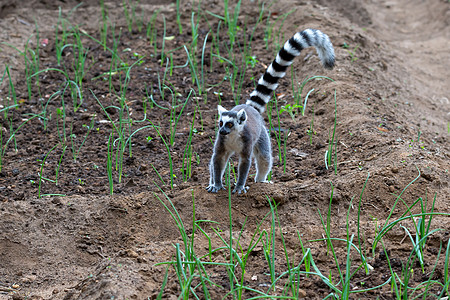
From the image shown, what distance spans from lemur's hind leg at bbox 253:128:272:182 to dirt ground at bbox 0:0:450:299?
0.23 m

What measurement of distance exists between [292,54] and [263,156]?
1136 millimetres

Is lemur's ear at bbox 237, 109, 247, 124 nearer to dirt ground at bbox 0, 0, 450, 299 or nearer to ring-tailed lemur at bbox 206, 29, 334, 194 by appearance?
ring-tailed lemur at bbox 206, 29, 334, 194

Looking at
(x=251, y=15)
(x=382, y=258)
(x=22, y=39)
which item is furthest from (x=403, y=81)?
(x=22, y=39)

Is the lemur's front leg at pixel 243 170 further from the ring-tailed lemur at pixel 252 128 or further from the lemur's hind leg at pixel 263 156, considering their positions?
the lemur's hind leg at pixel 263 156

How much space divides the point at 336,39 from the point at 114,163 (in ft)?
15.9

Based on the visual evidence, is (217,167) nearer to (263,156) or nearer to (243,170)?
(243,170)

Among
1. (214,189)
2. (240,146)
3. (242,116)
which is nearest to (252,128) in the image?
(240,146)

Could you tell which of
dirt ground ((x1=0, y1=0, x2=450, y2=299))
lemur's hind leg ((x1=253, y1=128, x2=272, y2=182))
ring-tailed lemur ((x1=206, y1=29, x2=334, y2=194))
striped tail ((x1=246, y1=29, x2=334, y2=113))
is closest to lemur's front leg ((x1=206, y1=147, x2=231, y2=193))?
ring-tailed lemur ((x1=206, y1=29, x2=334, y2=194))

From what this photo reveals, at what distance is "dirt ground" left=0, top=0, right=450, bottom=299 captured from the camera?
4.41m

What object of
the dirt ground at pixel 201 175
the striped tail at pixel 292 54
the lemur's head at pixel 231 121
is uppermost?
the striped tail at pixel 292 54

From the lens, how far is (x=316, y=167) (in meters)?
6.12

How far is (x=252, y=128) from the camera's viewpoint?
5309 millimetres

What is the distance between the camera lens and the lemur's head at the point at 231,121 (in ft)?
15.7

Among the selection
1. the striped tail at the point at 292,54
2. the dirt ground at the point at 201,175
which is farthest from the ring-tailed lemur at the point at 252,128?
the dirt ground at the point at 201,175
